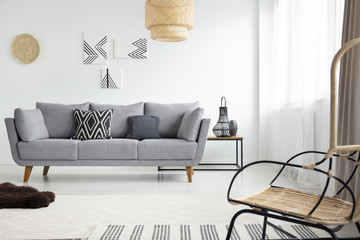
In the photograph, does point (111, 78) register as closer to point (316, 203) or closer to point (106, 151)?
point (106, 151)

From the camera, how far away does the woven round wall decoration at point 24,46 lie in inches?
235

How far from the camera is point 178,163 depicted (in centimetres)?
428

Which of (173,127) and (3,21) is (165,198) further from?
(3,21)

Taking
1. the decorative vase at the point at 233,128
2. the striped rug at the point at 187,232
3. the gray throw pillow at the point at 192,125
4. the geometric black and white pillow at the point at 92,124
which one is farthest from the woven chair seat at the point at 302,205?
the decorative vase at the point at 233,128

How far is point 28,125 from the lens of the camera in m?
4.33

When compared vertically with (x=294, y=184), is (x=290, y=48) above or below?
above

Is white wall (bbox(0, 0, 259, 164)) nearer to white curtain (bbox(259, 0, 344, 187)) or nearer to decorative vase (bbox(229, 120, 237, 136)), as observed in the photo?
white curtain (bbox(259, 0, 344, 187))

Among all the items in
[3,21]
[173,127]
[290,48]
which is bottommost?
[173,127]

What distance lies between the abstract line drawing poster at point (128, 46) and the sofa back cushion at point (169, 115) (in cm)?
129

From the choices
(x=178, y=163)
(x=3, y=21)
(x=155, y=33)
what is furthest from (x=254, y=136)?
(x=3, y=21)

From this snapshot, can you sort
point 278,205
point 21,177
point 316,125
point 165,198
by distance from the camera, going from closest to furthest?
point 278,205 → point 165,198 → point 316,125 → point 21,177

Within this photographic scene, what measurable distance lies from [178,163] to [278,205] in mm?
2837

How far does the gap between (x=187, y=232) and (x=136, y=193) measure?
1.35 meters

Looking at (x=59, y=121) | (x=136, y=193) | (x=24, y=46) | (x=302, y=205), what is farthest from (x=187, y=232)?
(x=24, y=46)
